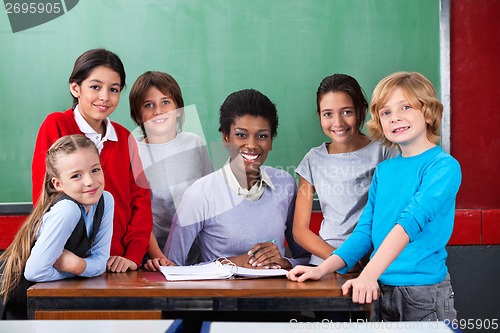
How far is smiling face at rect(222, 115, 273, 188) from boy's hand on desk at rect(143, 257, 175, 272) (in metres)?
0.42

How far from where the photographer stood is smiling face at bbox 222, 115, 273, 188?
245 centimetres

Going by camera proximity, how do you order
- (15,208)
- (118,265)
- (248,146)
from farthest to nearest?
1. (15,208)
2. (248,146)
3. (118,265)

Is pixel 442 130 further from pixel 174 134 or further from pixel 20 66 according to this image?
pixel 20 66

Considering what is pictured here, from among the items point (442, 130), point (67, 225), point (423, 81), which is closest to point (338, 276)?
point (423, 81)

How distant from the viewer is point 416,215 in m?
1.83

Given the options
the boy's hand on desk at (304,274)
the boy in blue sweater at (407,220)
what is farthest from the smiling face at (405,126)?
Answer: the boy's hand on desk at (304,274)

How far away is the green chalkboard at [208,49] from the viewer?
9.38ft

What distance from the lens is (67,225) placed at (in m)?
1.89

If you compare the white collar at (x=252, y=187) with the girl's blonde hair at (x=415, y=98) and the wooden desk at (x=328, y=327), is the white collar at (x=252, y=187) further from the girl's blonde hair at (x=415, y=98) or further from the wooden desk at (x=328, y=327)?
the wooden desk at (x=328, y=327)

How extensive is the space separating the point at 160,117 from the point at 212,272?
34.1 inches

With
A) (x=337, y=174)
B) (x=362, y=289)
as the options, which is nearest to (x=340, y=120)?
(x=337, y=174)

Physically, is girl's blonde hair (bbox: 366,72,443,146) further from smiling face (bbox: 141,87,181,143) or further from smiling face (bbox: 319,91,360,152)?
smiling face (bbox: 141,87,181,143)

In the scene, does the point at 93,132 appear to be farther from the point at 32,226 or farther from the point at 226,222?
the point at 226,222

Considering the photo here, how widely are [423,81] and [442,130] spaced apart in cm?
83
